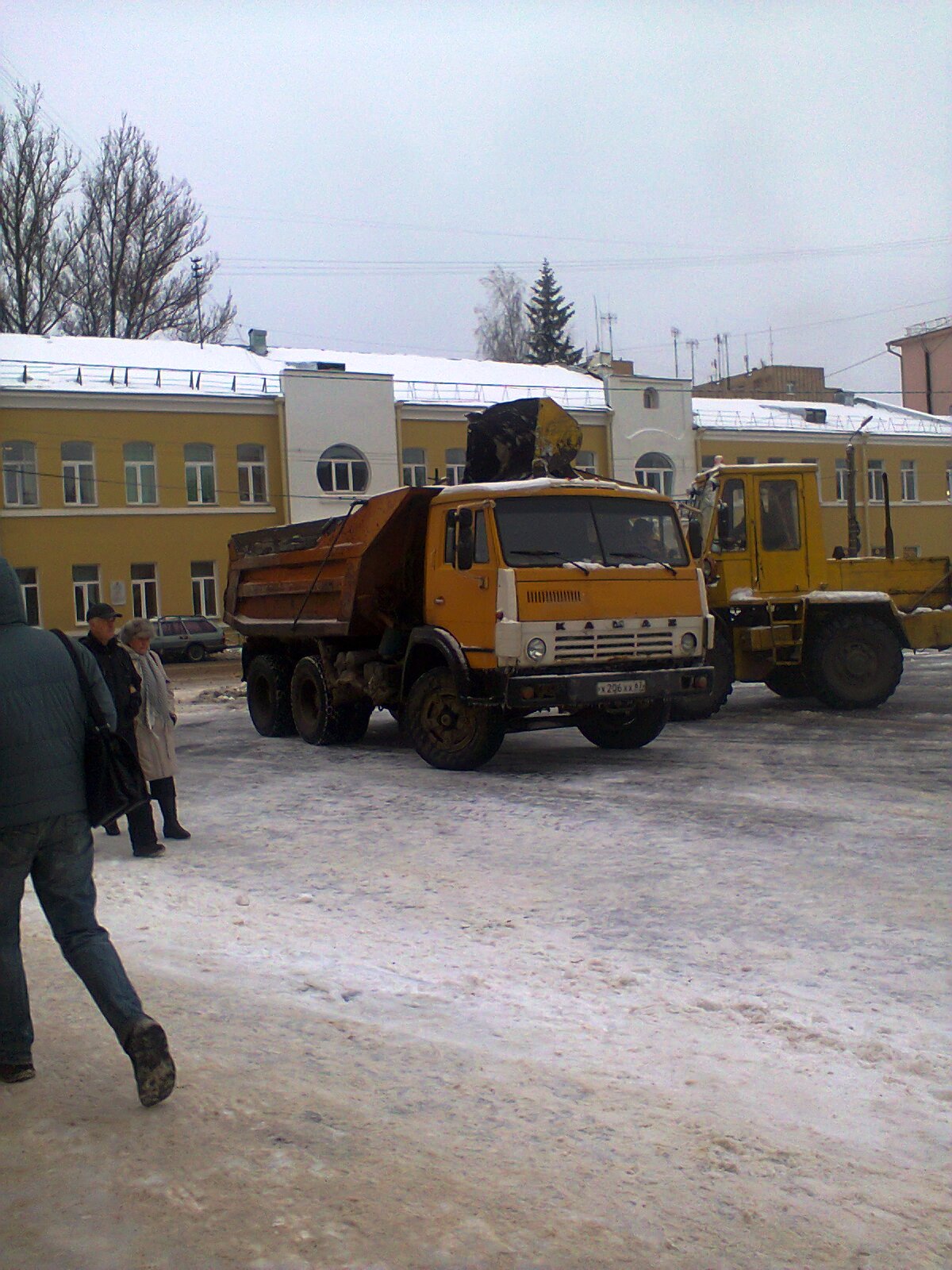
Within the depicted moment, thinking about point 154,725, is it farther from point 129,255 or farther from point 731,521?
point 129,255

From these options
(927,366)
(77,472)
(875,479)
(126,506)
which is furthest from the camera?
(927,366)

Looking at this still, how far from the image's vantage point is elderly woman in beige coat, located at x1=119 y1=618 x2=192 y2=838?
27.7 ft

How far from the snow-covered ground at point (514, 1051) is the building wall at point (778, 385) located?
2182 inches

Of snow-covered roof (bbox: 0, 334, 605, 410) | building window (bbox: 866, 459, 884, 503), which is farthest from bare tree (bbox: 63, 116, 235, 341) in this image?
building window (bbox: 866, 459, 884, 503)

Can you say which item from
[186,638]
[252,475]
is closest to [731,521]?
[186,638]

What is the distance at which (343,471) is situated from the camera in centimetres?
4172

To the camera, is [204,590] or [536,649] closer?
[536,649]

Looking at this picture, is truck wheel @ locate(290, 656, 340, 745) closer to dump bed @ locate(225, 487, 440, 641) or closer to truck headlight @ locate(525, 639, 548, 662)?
dump bed @ locate(225, 487, 440, 641)

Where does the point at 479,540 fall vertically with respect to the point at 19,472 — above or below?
below

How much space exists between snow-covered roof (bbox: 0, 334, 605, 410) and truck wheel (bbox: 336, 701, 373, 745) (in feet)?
88.1

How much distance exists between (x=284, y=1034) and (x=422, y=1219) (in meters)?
1.58

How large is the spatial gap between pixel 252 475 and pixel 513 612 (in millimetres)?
31834

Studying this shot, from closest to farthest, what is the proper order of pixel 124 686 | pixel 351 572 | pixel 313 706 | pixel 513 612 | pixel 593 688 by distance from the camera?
pixel 124 686
pixel 513 612
pixel 593 688
pixel 351 572
pixel 313 706

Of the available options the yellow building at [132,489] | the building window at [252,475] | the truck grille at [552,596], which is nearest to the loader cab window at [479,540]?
the truck grille at [552,596]
